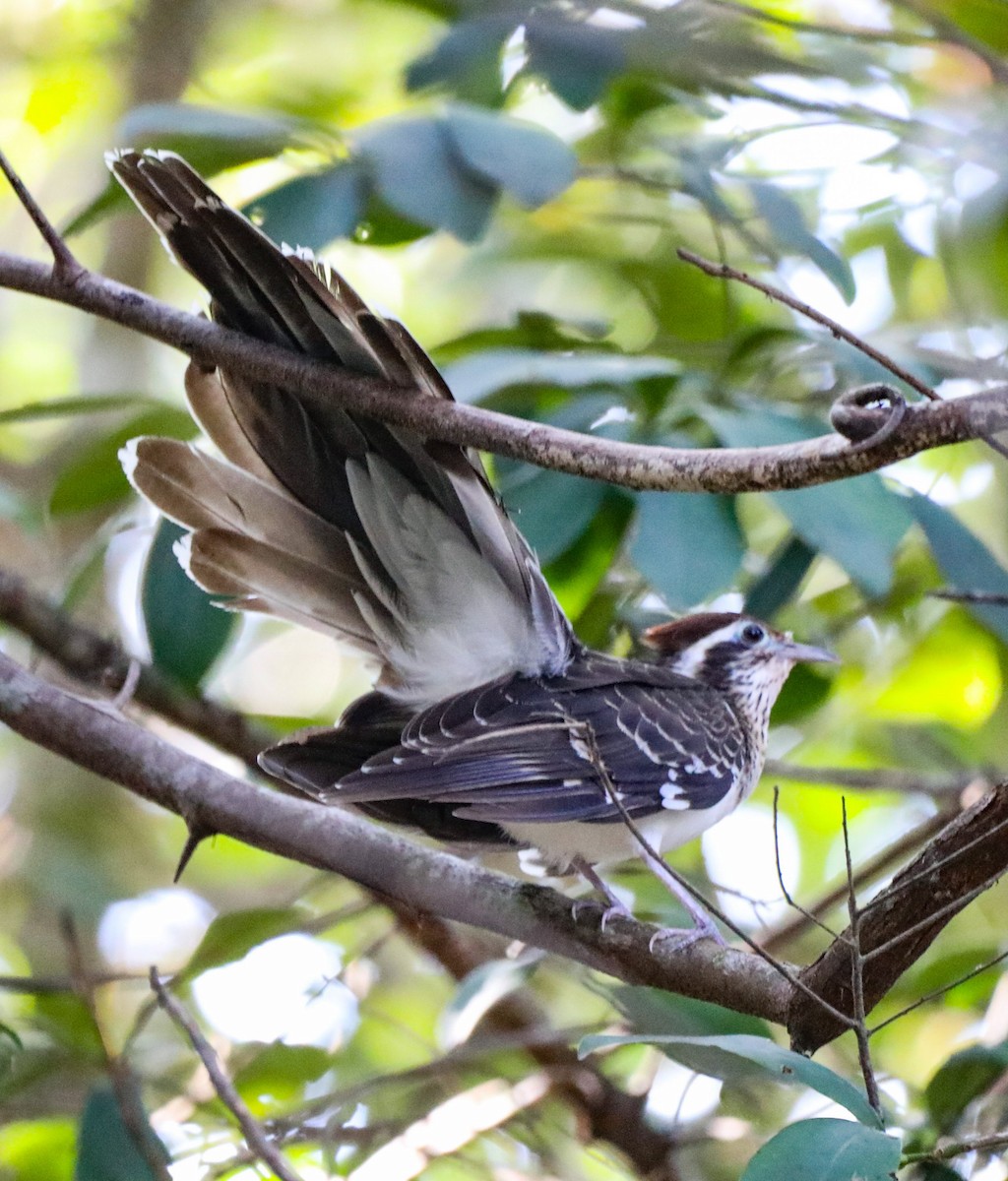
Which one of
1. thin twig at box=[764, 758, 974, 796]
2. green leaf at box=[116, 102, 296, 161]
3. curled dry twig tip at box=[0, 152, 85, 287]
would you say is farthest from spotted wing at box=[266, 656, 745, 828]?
green leaf at box=[116, 102, 296, 161]

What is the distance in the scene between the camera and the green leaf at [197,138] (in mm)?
3623

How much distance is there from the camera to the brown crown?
433 centimetres

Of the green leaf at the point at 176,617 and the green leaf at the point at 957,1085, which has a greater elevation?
the green leaf at the point at 176,617

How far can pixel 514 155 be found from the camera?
3.76 meters

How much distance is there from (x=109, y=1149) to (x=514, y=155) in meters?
2.55

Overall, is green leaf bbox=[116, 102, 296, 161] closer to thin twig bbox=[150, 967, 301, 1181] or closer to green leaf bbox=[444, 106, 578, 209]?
green leaf bbox=[444, 106, 578, 209]

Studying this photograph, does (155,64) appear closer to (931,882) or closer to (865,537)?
(865,537)

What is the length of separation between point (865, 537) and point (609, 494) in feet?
2.24

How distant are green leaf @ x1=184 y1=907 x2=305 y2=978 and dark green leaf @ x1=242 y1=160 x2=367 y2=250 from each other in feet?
5.71

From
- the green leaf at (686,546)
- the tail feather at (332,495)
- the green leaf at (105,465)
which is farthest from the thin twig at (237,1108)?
the green leaf at (105,465)

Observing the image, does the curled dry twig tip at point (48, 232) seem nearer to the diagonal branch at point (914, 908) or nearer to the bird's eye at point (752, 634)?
the diagonal branch at point (914, 908)

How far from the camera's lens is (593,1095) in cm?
415

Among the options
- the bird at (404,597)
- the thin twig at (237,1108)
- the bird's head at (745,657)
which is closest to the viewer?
the thin twig at (237,1108)

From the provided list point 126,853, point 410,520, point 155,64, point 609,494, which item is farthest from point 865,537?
point 155,64
